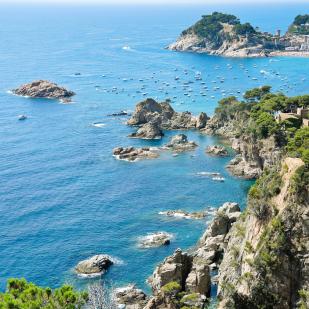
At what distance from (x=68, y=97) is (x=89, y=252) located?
321ft

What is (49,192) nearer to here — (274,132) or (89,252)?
(89,252)

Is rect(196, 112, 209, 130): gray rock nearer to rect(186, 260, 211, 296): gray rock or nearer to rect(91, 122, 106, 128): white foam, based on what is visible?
rect(91, 122, 106, 128): white foam

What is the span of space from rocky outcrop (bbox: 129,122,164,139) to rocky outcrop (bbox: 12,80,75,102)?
44254 millimetres

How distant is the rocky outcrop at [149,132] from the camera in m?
127

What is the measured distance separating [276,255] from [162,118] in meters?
86.1

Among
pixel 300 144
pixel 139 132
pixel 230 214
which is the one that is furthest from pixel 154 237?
pixel 139 132

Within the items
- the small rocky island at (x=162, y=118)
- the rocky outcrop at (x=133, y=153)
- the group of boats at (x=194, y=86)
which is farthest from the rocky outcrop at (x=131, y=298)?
the group of boats at (x=194, y=86)

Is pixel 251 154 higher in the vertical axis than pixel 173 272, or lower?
higher

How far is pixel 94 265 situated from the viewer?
70312 mm

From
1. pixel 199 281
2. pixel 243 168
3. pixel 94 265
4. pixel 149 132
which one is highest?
pixel 149 132

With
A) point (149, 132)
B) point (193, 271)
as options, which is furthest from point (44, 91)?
point (193, 271)

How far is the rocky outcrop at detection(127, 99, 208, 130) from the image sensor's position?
440ft

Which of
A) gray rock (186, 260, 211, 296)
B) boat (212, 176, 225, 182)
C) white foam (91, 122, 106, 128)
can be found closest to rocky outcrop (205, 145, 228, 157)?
boat (212, 176, 225, 182)

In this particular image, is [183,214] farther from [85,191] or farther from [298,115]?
[298,115]
